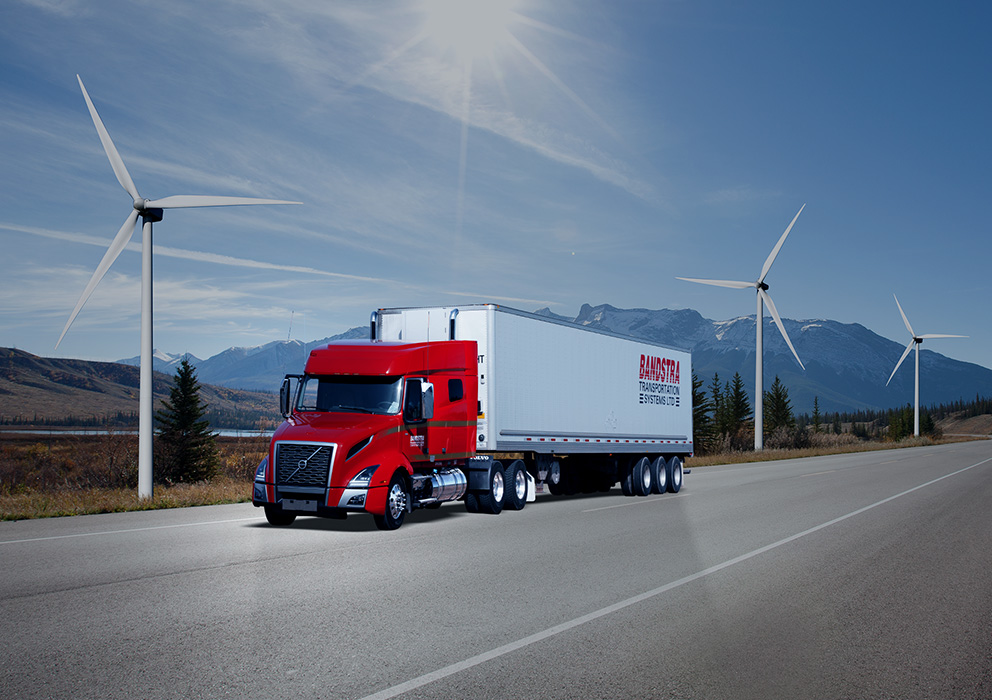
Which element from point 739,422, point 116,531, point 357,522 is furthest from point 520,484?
point 739,422

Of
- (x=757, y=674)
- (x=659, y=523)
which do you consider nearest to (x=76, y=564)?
(x=757, y=674)

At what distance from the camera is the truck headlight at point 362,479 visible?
13.2 metres

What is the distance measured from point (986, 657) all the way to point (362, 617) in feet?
16.2

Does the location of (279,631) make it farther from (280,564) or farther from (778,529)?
(778,529)

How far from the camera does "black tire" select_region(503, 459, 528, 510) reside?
17.3 metres

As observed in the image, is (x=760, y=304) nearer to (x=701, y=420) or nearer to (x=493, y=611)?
(x=701, y=420)

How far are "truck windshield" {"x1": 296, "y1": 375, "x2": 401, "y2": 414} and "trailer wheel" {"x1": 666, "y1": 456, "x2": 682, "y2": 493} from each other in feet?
40.0

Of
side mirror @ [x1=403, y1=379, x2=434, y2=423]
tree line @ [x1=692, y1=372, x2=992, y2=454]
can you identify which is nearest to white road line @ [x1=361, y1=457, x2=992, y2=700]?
side mirror @ [x1=403, y1=379, x2=434, y2=423]

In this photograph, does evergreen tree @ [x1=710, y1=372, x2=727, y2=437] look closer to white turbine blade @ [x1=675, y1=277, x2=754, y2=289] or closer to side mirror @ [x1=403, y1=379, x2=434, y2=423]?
white turbine blade @ [x1=675, y1=277, x2=754, y2=289]

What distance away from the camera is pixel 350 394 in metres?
14.6

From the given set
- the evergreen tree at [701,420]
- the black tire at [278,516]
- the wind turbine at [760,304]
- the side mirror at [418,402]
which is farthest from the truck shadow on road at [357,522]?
the evergreen tree at [701,420]

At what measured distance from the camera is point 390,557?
10.6m

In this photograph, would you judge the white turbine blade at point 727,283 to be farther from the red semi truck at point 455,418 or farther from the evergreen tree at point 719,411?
the evergreen tree at point 719,411

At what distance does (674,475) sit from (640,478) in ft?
7.80
